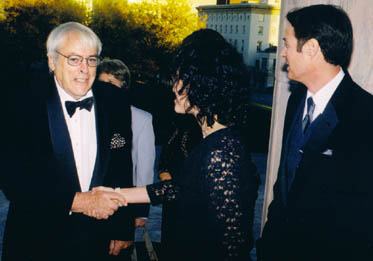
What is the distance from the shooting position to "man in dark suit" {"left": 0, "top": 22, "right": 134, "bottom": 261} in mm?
2758

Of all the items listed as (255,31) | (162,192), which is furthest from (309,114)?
(255,31)

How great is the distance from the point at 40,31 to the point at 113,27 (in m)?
6.68

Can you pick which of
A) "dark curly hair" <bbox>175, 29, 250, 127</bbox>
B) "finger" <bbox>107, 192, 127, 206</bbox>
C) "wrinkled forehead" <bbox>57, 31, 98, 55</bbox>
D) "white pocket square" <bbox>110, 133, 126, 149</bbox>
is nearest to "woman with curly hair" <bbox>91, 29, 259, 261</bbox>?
"dark curly hair" <bbox>175, 29, 250, 127</bbox>

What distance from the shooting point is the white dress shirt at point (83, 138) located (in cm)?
301

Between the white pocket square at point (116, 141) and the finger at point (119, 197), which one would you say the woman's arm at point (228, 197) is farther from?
the white pocket square at point (116, 141)

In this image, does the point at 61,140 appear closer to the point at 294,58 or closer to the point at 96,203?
the point at 96,203

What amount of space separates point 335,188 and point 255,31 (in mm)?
95294

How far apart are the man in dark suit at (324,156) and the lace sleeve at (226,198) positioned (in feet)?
1.69

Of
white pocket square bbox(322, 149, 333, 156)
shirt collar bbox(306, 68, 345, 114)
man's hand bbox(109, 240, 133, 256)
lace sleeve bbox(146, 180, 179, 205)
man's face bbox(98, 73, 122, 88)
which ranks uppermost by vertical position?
shirt collar bbox(306, 68, 345, 114)

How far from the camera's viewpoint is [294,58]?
2.73 m

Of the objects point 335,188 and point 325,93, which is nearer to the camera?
point 335,188

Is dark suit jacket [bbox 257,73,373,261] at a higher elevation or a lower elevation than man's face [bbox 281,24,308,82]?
lower

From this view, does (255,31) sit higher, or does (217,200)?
(255,31)

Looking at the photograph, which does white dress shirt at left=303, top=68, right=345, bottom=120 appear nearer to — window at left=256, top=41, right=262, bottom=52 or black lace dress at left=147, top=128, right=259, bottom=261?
black lace dress at left=147, top=128, right=259, bottom=261
